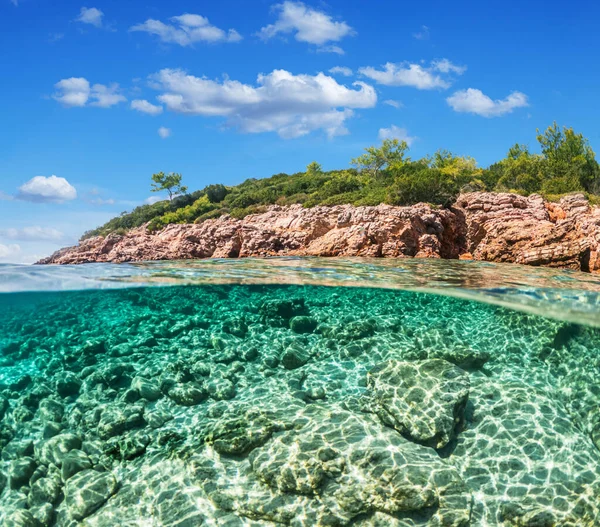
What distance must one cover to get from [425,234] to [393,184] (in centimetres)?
858

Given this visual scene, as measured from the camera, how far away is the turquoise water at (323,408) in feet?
22.7

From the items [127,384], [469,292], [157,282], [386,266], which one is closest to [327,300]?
[386,266]

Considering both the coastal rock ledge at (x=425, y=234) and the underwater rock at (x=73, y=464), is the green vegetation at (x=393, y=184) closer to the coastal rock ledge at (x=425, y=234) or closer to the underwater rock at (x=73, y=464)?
the coastal rock ledge at (x=425, y=234)

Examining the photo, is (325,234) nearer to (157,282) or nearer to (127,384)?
(157,282)

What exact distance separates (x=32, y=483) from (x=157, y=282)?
8.66 meters

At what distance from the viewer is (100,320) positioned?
1459 cm

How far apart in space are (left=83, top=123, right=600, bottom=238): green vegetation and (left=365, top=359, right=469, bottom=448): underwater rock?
17440 mm

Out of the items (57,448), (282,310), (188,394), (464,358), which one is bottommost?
(57,448)

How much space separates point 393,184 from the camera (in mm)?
28828

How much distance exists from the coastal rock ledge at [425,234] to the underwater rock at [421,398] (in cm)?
1015

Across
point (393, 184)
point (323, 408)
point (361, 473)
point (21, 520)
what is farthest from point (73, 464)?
point (393, 184)

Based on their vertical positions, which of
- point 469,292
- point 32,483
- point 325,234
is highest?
point 325,234

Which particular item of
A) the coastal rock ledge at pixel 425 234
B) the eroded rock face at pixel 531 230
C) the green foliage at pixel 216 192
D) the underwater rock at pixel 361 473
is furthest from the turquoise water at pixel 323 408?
the green foliage at pixel 216 192

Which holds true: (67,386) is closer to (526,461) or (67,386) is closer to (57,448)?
(57,448)
